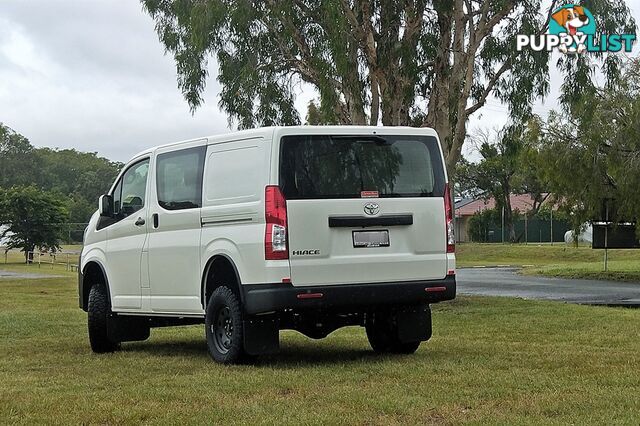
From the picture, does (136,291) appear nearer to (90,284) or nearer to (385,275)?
(90,284)

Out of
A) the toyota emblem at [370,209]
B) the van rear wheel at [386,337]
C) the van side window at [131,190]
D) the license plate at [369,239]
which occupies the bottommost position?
the van rear wheel at [386,337]

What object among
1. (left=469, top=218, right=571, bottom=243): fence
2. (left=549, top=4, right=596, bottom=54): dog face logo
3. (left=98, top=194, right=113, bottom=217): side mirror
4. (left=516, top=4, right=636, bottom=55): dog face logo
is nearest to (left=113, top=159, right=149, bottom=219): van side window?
(left=98, top=194, right=113, bottom=217): side mirror

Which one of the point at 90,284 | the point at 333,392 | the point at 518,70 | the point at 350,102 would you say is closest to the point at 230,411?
the point at 333,392

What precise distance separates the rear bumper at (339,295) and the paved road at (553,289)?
426 inches

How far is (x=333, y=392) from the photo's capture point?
737 cm

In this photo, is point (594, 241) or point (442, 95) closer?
point (442, 95)

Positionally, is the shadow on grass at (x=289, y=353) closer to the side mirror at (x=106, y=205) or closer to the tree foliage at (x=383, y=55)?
the side mirror at (x=106, y=205)

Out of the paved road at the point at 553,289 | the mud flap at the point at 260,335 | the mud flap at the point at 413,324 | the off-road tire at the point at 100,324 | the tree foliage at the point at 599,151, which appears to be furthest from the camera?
the tree foliage at the point at 599,151

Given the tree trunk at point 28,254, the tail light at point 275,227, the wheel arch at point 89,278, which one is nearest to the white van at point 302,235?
the tail light at point 275,227

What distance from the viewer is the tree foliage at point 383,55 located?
17938 mm

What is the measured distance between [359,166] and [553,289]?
1610 centimetres

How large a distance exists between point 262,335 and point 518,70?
11.4 meters

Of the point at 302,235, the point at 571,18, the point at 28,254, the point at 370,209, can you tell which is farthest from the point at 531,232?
the point at 302,235

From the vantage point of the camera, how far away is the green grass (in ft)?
21.3
